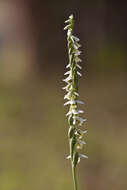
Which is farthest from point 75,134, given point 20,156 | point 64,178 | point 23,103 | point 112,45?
point 112,45

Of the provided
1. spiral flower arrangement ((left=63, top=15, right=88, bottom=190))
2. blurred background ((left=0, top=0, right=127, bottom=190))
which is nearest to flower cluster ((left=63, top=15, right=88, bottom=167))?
spiral flower arrangement ((left=63, top=15, right=88, bottom=190))

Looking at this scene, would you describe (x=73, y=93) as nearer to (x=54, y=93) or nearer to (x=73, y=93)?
(x=73, y=93)

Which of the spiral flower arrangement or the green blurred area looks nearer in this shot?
the spiral flower arrangement

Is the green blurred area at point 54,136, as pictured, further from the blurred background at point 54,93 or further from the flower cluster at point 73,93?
the flower cluster at point 73,93

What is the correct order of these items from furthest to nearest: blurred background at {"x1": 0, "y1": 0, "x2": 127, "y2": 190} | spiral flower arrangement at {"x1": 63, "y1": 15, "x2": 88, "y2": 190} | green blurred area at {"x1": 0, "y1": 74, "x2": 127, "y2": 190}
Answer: blurred background at {"x1": 0, "y1": 0, "x2": 127, "y2": 190}
green blurred area at {"x1": 0, "y1": 74, "x2": 127, "y2": 190}
spiral flower arrangement at {"x1": 63, "y1": 15, "x2": 88, "y2": 190}

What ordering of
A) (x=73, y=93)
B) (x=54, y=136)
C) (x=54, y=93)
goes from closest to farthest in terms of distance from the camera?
1. (x=73, y=93)
2. (x=54, y=136)
3. (x=54, y=93)

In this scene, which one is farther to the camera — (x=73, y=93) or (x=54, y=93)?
(x=54, y=93)

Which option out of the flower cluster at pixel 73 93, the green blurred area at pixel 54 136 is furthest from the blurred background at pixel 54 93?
the flower cluster at pixel 73 93

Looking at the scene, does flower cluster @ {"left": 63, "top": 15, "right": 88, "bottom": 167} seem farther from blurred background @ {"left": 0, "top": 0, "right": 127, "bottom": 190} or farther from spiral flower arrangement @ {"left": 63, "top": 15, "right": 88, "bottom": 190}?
blurred background @ {"left": 0, "top": 0, "right": 127, "bottom": 190}

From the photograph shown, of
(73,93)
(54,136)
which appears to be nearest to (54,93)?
(54,136)
